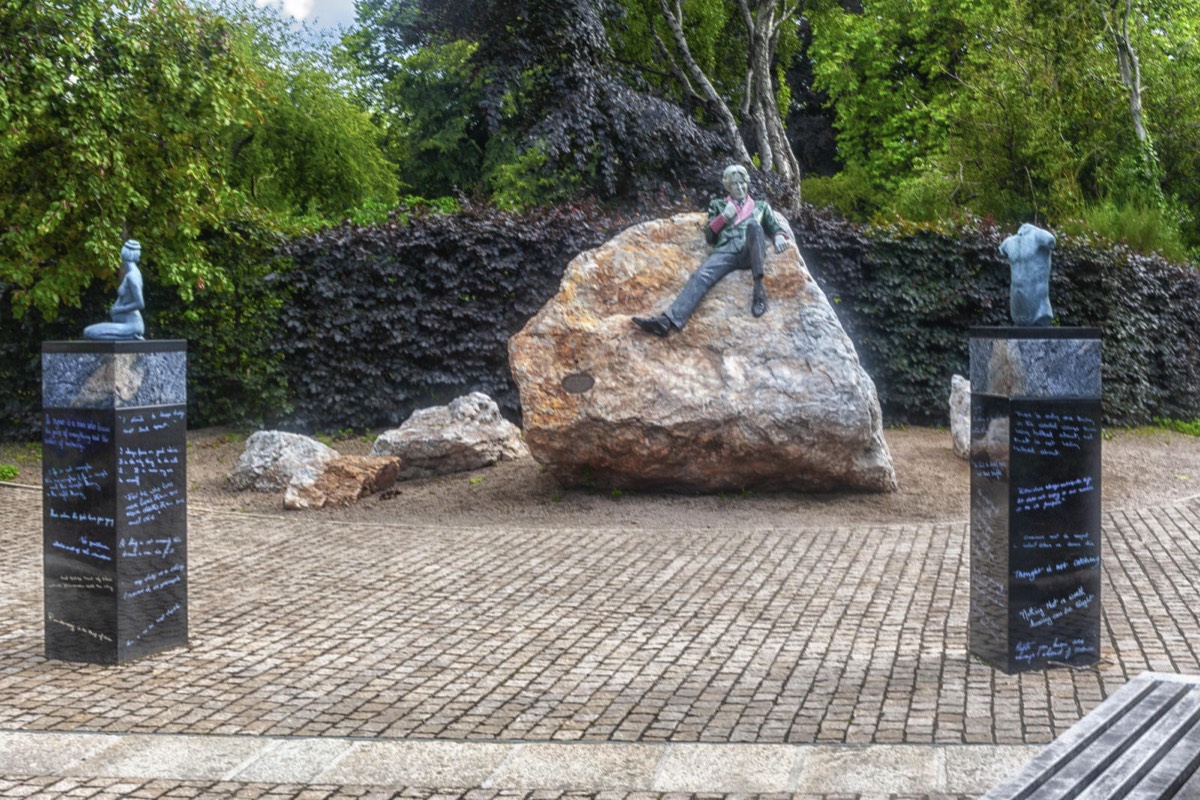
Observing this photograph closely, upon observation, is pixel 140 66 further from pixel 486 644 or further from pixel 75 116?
pixel 486 644

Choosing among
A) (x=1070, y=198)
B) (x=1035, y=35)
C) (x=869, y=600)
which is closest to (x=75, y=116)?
(x=869, y=600)

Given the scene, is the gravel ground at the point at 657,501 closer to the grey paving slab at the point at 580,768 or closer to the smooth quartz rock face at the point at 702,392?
the smooth quartz rock face at the point at 702,392

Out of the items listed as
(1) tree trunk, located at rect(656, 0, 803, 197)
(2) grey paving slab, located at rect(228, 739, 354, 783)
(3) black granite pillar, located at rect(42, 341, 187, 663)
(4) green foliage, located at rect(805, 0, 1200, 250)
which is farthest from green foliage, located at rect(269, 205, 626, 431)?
(2) grey paving slab, located at rect(228, 739, 354, 783)

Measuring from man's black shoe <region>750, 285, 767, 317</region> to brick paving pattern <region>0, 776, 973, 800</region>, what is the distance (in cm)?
788

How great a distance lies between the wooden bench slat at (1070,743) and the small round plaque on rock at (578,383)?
7846 mm

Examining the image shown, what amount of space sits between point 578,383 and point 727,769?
7.06 metres

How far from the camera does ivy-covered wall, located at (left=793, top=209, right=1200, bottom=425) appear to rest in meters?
17.9

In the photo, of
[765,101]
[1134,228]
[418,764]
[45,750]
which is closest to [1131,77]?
[1134,228]

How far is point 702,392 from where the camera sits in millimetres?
11703

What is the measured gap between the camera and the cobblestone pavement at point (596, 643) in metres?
5.68

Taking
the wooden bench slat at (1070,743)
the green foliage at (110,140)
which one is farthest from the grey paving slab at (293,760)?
the green foliage at (110,140)

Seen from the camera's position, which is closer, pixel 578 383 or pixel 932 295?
pixel 578 383

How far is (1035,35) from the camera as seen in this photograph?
86.6 feet

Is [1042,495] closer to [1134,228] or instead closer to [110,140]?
[110,140]
